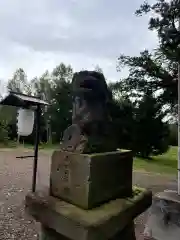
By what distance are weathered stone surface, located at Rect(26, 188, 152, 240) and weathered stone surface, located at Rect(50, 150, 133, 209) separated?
4cm

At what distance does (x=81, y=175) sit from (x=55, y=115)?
13585 millimetres

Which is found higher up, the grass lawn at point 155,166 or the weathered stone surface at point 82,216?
the weathered stone surface at point 82,216

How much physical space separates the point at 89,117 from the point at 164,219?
535 mm

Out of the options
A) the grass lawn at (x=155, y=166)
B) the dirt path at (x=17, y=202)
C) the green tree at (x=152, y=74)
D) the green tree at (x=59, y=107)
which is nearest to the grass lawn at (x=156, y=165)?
the grass lawn at (x=155, y=166)

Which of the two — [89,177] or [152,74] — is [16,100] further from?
[152,74]

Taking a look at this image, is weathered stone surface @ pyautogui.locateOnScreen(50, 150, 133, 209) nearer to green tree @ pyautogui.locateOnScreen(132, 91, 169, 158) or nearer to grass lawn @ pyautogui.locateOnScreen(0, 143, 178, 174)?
green tree @ pyautogui.locateOnScreen(132, 91, 169, 158)

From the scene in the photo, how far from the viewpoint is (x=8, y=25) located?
583 centimetres

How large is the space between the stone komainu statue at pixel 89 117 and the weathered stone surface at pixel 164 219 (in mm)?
326

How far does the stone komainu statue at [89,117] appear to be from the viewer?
107 cm

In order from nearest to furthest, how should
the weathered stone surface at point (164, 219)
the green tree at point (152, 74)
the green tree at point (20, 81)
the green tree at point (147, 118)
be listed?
the weathered stone surface at point (164, 219) < the green tree at point (152, 74) < the green tree at point (147, 118) < the green tree at point (20, 81)

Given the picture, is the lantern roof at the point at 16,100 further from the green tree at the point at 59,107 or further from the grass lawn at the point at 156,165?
the green tree at the point at 59,107

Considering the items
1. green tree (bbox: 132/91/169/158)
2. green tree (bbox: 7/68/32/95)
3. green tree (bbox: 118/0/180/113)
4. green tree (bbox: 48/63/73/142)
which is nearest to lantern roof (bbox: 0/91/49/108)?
green tree (bbox: 118/0/180/113)

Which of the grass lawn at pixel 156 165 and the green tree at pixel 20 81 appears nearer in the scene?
the grass lawn at pixel 156 165

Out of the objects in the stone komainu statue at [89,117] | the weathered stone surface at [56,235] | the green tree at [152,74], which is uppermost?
→ the green tree at [152,74]
